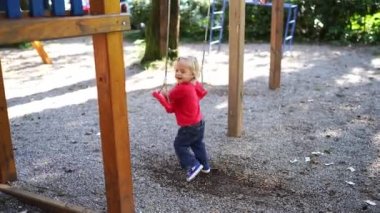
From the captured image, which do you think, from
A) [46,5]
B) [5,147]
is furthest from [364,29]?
[46,5]

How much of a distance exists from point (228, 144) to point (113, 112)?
7.03 feet

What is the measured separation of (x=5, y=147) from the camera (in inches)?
138

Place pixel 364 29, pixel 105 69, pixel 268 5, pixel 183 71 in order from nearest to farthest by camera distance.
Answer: pixel 105 69
pixel 183 71
pixel 268 5
pixel 364 29

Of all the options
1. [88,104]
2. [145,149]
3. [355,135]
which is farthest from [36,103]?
[355,135]

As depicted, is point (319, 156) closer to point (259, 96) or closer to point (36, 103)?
point (259, 96)

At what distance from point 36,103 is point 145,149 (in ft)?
8.92

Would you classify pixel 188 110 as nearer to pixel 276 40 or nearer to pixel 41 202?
pixel 41 202

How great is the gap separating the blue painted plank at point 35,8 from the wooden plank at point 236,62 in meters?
2.40

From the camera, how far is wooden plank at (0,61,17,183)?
343 cm

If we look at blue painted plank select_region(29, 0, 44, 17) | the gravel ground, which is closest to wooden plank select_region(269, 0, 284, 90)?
the gravel ground

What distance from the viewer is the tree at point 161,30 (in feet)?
27.3

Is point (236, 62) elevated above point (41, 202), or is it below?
above

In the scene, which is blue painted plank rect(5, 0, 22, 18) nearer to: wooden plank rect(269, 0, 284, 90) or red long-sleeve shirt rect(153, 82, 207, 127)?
red long-sleeve shirt rect(153, 82, 207, 127)

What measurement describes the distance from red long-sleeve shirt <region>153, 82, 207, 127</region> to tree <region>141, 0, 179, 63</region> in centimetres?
488
